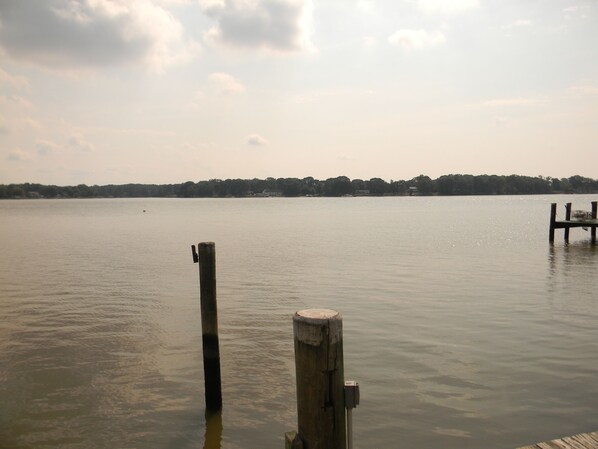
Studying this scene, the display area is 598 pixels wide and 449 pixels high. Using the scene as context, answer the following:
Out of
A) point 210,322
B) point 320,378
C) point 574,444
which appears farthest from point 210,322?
point 574,444

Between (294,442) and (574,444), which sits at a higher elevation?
(294,442)

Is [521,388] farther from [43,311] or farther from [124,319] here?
[43,311]

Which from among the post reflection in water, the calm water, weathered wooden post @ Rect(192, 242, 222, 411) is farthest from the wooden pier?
the post reflection in water

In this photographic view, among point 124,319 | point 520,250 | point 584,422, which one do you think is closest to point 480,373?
point 584,422

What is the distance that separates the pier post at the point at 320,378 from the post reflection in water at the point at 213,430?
12.9ft

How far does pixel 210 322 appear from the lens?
839cm

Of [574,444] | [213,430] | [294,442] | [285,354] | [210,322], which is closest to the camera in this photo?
[294,442]

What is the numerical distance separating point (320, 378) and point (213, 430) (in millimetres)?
4656

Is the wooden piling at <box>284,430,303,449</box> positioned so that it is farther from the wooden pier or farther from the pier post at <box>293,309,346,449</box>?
the wooden pier

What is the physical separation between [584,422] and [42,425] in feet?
28.9

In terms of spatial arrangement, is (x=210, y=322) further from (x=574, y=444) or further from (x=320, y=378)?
(x=574, y=444)

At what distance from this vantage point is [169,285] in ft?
68.6

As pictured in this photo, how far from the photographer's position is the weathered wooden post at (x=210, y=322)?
27.0 ft

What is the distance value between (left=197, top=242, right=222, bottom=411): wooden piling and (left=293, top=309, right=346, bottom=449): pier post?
4.35m
